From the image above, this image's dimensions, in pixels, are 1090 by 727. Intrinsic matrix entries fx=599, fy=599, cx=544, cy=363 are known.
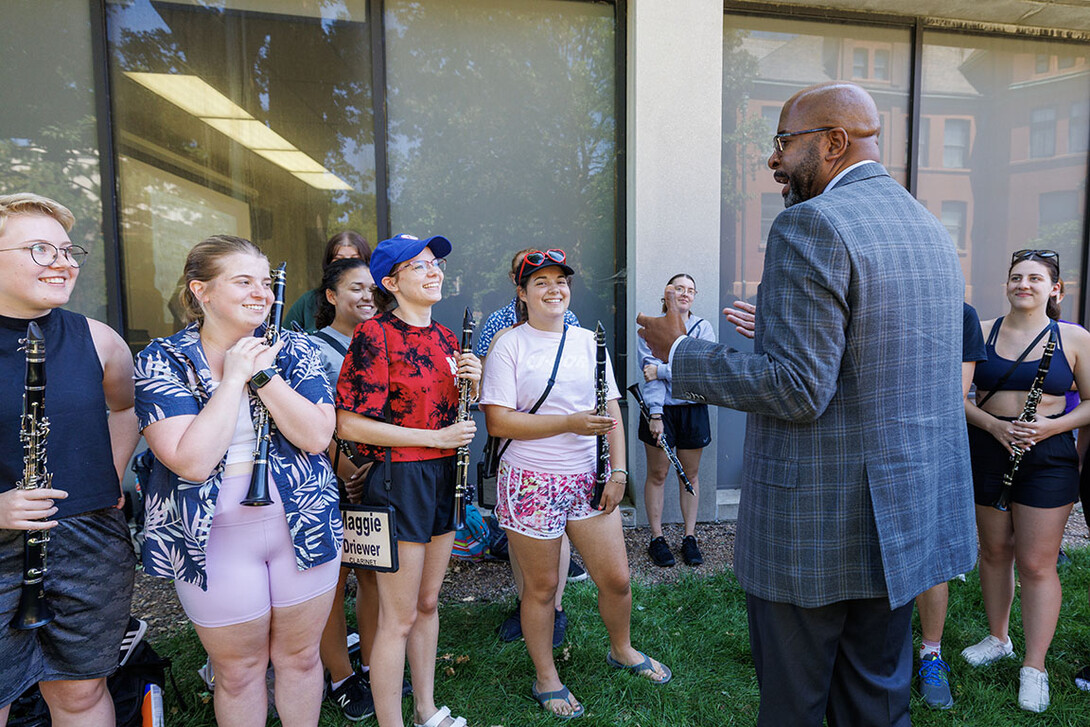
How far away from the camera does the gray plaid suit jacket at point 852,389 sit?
1629 mm

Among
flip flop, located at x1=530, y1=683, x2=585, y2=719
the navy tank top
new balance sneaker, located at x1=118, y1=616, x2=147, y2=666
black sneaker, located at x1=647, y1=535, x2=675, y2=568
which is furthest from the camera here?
black sneaker, located at x1=647, y1=535, x2=675, y2=568

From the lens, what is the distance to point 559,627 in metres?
3.54

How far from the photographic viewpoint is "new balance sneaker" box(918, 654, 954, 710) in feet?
9.45

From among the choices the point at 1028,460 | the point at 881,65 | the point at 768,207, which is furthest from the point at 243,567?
the point at 881,65

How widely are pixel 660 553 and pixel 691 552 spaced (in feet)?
0.80

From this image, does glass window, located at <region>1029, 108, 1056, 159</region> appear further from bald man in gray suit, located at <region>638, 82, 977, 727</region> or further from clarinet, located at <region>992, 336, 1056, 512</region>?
bald man in gray suit, located at <region>638, 82, 977, 727</region>

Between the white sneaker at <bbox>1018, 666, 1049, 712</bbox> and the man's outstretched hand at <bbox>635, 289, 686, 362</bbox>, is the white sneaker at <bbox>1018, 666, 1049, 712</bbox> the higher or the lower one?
the lower one

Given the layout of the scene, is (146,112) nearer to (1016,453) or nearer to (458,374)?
(458,374)

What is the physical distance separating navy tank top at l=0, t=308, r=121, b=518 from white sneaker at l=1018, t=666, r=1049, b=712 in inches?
160

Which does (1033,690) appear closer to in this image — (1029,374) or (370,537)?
(1029,374)

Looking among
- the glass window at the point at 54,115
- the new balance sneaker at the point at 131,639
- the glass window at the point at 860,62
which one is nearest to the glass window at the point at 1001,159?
the glass window at the point at 860,62

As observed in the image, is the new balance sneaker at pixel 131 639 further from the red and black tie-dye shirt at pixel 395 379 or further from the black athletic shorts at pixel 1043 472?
the black athletic shorts at pixel 1043 472

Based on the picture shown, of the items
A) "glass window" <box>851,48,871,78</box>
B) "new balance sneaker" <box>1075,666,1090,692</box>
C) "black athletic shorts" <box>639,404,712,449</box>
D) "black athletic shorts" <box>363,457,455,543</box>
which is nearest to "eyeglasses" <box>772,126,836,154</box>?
"black athletic shorts" <box>363,457,455,543</box>

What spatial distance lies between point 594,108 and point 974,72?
408 cm
